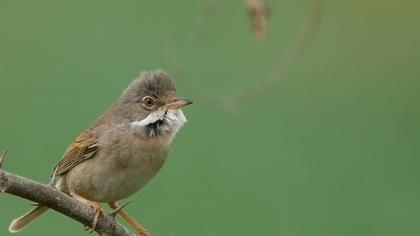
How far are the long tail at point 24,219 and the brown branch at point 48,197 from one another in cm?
156

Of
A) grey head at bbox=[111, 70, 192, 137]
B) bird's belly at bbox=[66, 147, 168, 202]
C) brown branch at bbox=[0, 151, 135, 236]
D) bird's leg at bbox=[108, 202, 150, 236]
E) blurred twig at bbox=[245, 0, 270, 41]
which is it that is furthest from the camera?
grey head at bbox=[111, 70, 192, 137]

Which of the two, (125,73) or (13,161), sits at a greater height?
(125,73)

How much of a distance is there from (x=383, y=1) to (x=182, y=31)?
531cm

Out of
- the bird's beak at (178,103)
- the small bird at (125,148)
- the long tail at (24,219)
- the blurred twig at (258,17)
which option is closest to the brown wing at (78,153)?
the small bird at (125,148)

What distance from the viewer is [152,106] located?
6598mm

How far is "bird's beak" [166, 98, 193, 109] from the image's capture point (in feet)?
21.1

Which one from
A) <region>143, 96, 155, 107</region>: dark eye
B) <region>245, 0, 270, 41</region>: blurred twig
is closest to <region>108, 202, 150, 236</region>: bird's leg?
<region>143, 96, 155, 107</region>: dark eye

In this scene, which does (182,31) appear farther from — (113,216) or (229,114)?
(113,216)

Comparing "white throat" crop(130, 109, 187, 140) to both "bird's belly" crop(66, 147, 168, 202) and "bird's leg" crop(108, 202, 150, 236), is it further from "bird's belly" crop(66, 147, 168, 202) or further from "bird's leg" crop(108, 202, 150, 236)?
"bird's leg" crop(108, 202, 150, 236)

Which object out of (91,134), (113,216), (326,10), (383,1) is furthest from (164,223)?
(383,1)

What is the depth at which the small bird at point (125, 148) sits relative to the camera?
628cm

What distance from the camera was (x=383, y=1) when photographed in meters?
15.1

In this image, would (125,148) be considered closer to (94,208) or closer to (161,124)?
(161,124)

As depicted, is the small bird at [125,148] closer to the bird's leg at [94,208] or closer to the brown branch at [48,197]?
the bird's leg at [94,208]
